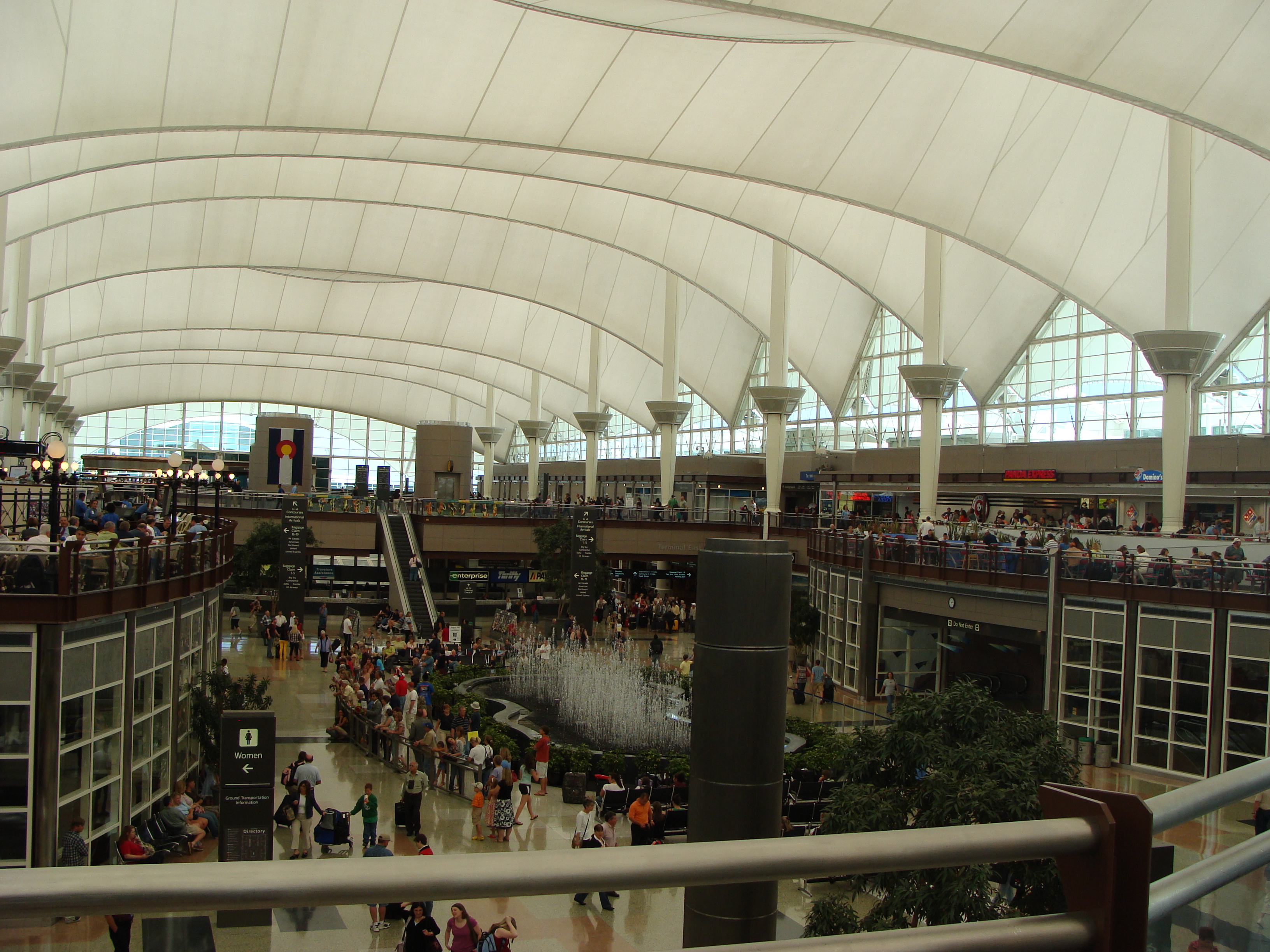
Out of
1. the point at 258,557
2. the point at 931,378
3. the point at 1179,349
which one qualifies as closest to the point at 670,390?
the point at 931,378

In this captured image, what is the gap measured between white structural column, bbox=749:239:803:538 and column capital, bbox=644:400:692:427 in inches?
298

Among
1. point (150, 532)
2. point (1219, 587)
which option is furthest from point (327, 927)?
point (1219, 587)

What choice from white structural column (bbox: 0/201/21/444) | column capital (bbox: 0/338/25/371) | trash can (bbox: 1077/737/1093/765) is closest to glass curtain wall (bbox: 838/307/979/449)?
trash can (bbox: 1077/737/1093/765)

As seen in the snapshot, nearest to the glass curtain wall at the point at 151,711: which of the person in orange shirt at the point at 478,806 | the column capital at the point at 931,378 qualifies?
the person in orange shirt at the point at 478,806

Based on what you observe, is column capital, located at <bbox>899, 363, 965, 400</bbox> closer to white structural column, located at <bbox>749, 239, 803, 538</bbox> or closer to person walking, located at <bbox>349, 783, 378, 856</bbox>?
white structural column, located at <bbox>749, 239, 803, 538</bbox>

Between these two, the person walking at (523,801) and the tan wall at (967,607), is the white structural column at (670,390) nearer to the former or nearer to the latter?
the tan wall at (967,607)

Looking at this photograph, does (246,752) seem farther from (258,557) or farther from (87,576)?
(258,557)

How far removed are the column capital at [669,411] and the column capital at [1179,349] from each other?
24.6m

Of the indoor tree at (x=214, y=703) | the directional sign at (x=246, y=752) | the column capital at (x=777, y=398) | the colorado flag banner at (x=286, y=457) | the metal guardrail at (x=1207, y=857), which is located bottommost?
the indoor tree at (x=214, y=703)

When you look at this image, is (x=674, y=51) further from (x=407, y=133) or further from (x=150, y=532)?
(x=150, y=532)

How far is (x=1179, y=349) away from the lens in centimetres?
2494

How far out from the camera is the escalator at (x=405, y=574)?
4009 centimetres

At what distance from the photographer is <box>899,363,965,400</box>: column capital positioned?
32.9 m

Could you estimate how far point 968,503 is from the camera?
4309 cm
